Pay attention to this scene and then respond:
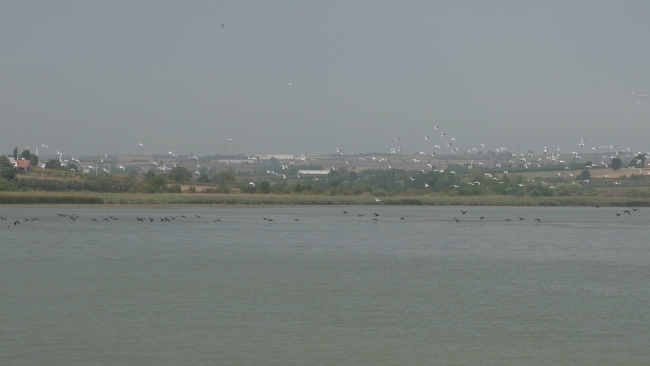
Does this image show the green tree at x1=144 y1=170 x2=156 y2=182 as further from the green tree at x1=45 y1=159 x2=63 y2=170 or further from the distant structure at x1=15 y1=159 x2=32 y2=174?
the green tree at x1=45 y1=159 x2=63 y2=170

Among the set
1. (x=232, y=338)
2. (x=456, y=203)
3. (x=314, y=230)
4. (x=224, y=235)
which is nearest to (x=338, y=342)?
(x=232, y=338)

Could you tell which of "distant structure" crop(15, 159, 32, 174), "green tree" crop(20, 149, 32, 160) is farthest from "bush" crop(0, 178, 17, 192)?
"green tree" crop(20, 149, 32, 160)

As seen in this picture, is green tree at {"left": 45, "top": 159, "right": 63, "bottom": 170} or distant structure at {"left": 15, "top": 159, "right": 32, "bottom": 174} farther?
green tree at {"left": 45, "top": 159, "right": 63, "bottom": 170}

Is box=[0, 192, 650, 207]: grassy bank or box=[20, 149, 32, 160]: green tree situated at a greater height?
box=[20, 149, 32, 160]: green tree

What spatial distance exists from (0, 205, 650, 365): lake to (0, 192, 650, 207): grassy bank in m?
49.7

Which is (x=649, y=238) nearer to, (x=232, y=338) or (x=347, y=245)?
(x=347, y=245)

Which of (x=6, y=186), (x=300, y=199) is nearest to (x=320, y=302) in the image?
(x=300, y=199)

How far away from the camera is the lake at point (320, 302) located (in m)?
14.8

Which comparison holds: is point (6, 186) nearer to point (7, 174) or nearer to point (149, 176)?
point (7, 174)

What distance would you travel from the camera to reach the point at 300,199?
10056cm

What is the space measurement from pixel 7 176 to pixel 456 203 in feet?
181

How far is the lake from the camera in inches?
583

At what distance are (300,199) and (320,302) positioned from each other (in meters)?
80.4

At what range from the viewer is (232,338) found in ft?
51.7
